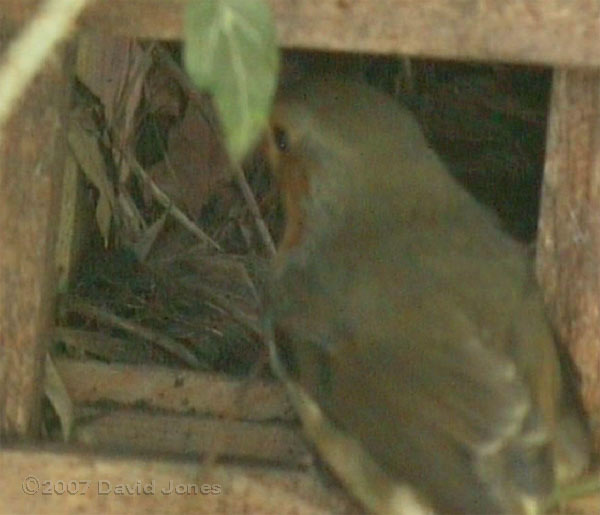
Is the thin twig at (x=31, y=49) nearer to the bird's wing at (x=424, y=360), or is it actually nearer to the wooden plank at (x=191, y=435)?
the bird's wing at (x=424, y=360)

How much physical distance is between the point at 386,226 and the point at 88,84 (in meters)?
0.54

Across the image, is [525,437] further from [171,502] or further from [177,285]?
[177,285]

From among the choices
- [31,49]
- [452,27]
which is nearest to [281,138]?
[452,27]

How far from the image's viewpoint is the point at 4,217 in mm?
1681

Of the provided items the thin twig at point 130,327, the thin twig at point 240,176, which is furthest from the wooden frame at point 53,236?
the thin twig at point 240,176

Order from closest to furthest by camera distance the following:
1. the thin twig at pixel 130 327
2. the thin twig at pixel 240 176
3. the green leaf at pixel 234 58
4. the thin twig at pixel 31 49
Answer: the thin twig at pixel 31 49
the green leaf at pixel 234 58
the thin twig at pixel 130 327
the thin twig at pixel 240 176

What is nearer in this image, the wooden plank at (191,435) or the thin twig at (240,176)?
the wooden plank at (191,435)

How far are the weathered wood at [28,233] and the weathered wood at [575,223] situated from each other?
492mm

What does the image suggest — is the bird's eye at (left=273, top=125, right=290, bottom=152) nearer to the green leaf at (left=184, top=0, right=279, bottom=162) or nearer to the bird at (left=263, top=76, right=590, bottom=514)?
the bird at (left=263, top=76, right=590, bottom=514)

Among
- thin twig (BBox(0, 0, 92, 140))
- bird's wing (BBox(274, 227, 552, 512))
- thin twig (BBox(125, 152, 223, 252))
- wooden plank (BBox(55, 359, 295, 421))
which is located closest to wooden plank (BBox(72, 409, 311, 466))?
wooden plank (BBox(55, 359, 295, 421))

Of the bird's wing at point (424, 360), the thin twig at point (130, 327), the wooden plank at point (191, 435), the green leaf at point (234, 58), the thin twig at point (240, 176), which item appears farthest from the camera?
the thin twig at point (240, 176)

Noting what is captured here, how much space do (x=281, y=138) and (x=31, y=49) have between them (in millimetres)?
538

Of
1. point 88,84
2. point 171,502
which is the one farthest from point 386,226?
point 88,84

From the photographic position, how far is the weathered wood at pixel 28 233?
1.67 m
